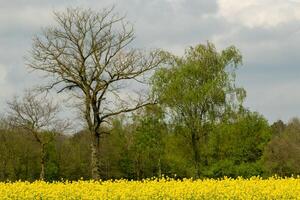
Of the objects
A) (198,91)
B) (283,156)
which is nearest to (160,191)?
(198,91)

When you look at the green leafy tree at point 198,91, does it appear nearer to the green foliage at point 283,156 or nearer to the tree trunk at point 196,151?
the tree trunk at point 196,151

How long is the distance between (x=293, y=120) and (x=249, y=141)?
2486cm

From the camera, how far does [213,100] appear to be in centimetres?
3853

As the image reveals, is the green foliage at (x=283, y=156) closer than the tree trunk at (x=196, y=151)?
No

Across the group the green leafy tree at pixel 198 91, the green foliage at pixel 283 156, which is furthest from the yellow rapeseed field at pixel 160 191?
the green foliage at pixel 283 156

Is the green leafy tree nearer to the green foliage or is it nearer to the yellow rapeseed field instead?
the green foliage

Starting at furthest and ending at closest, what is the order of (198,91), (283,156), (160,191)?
(283,156) → (198,91) → (160,191)

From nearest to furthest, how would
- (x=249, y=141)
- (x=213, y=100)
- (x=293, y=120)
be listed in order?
(x=213, y=100)
(x=249, y=141)
(x=293, y=120)

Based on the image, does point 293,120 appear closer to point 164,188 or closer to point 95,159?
point 95,159

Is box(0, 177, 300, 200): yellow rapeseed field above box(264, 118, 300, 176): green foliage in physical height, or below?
below

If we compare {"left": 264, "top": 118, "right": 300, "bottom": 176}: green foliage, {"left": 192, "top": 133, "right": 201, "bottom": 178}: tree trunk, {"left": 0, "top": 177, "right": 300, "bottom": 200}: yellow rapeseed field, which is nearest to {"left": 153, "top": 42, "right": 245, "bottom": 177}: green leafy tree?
{"left": 192, "top": 133, "right": 201, "bottom": 178}: tree trunk

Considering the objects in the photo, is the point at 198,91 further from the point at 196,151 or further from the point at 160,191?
the point at 160,191

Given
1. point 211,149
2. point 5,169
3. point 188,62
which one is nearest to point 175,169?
point 211,149

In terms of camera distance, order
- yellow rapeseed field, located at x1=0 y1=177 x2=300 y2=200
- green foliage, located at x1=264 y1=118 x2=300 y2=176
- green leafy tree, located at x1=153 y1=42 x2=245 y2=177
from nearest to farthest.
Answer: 1. yellow rapeseed field, located at x1=0 y1=177 x2=300 y2=200
2. green leafy tree, located at x1=153 y1=42 x2=245 y2=177
3. green foliage, located at x1=264 y1=118 x2=300 y2=176
